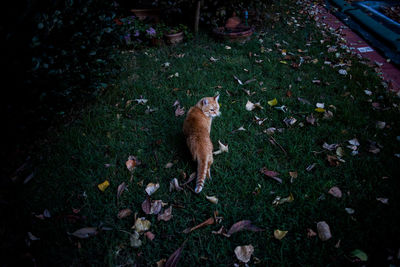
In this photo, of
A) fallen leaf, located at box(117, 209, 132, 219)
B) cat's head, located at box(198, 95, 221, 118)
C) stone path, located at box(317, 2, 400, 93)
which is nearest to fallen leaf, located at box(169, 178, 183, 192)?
fallen leaf, located at box(117, 209, 132, 219)

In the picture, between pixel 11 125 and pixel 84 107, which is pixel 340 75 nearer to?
pixel 84 107


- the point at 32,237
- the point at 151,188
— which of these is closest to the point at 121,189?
the point at 151,188

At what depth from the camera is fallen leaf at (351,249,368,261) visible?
1.59 meters

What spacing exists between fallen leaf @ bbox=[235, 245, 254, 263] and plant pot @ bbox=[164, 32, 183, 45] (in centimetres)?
455

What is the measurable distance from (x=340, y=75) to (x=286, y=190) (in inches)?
108

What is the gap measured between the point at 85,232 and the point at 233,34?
4585 millimetres

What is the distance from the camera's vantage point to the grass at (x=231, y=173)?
68.4 inches

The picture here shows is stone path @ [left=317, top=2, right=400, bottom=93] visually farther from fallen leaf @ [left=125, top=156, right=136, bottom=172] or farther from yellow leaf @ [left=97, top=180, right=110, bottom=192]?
yellow leaf @ [left=97, top=180, right=110, bottom=192]

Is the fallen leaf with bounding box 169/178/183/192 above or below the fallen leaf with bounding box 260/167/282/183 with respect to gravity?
below

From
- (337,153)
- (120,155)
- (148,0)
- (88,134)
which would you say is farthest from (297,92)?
(148,0)

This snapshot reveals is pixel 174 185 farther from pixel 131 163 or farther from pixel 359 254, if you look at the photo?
pixel 359 254

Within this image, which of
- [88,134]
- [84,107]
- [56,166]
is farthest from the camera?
[84,107]

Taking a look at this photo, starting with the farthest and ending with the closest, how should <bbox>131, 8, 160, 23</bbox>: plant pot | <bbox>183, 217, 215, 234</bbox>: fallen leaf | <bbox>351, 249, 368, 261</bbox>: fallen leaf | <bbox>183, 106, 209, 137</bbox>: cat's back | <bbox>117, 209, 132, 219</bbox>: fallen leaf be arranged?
<bbox>131, 8, 160, 23</bbox>: plant pot → <bbox>183, 106, 209, 137</bbox>: cat's back → <bbox>117, 209, 132, 219</bbox>: fallen leaf → <bbox>183, 217, 215, 234</bbox>: fallen leaf → <bbox>351, 249, 368, 261</bbox>: fallen leaf

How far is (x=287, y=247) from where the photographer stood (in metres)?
1.72
